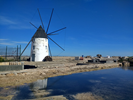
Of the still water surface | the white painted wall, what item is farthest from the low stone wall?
the white painted wall

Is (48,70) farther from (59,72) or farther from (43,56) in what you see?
(43,56)

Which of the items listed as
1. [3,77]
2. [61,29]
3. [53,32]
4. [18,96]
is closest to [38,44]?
[53,32]

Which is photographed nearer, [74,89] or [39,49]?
[74,89]

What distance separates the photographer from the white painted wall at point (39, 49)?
19362 millimetres

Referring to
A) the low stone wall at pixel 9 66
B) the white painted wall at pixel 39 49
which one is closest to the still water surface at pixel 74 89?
the low stone wall at pixel 9 66

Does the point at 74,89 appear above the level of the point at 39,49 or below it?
below

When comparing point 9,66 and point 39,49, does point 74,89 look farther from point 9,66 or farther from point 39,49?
point 39,49

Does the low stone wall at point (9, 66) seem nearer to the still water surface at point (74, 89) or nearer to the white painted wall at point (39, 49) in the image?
the still water surface at point (74, 89)

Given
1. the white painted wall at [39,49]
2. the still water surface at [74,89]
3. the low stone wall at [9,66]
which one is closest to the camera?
the still water surface at [74,89]

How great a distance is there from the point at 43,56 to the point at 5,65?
10497 mm

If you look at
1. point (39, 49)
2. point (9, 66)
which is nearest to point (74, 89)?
point (9, 66)

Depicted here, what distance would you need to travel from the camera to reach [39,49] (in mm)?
19484

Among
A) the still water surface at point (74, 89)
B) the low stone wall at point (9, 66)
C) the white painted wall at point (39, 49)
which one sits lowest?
the still water surface at point (74, 89)

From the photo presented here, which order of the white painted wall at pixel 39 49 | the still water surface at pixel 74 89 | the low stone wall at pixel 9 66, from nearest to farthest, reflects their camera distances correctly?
the still water surface at pixel 74 89, the low stone wall at pixel 9 66, the white painted wall at pixel 39 49
